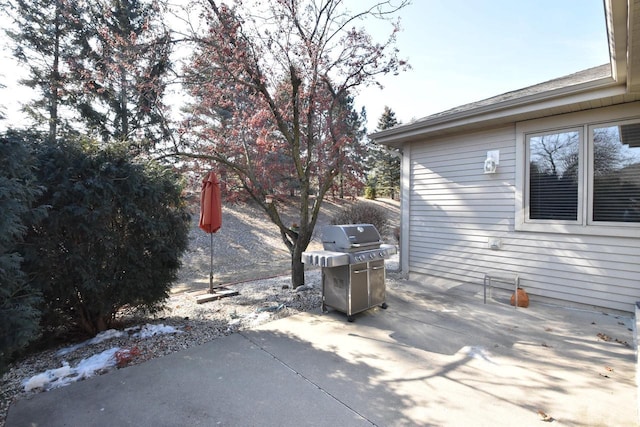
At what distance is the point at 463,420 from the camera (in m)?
2.02

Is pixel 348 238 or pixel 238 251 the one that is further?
pixel 238 251

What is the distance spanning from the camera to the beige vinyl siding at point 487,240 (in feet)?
12.9

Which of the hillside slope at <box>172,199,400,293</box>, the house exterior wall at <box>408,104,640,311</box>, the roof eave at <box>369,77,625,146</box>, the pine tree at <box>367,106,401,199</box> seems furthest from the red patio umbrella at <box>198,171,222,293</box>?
the pine tree at <box>367,106,401,199</box>

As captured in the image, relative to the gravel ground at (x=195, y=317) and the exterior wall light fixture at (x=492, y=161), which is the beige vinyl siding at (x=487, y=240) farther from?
the gravel ground at (x=195, y=317)

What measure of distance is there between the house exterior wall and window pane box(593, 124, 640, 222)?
36 cm

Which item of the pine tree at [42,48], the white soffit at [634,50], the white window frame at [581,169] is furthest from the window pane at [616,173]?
the pine tree at [42,48]

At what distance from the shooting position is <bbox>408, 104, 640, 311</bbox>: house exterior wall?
393 cm

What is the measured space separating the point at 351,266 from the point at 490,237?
2.71 metres

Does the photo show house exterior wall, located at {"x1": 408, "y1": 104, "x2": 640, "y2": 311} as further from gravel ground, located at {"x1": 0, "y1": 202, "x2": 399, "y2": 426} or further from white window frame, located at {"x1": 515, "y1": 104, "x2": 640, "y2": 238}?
gravel ground, located at {"x1": 0, "y1": 202, "x2": 399, "y2": 426}

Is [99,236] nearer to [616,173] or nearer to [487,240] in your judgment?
[487,240]

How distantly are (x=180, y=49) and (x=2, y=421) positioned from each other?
5.01m

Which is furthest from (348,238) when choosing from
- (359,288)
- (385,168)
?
(385,168)

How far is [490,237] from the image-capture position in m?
4.88

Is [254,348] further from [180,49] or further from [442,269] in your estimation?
[180,49]
